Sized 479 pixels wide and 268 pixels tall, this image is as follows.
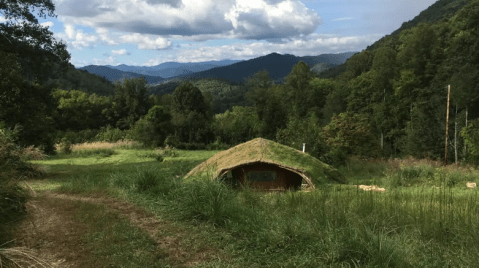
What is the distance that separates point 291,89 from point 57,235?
50.5 meters

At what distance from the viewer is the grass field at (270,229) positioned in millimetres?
3766

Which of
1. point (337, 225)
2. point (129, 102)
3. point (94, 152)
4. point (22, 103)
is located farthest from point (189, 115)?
point (337, 225)

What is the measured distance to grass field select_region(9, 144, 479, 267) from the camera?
148 inches

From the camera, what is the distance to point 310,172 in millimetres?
10484

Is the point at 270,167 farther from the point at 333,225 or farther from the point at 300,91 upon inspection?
the point at 300,91

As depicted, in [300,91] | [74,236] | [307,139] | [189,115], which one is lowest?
[307,139]

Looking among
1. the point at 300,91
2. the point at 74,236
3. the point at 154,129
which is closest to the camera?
the point at 74,236

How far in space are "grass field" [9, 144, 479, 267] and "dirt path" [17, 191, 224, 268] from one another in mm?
19

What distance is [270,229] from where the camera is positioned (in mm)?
4562

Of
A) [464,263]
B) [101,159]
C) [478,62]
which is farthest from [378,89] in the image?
[464,263]

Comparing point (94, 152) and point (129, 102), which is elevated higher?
point (129, 102)

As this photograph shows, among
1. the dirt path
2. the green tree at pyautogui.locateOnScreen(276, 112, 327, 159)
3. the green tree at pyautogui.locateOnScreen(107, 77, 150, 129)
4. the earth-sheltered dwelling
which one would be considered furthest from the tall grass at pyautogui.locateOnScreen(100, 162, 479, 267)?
the green tree at pyautogui.locateOnScreen(107, 77, 150, 129)

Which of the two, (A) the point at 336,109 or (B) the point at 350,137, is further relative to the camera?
(A) the point at 336,109

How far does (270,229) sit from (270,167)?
6599 millimetres
